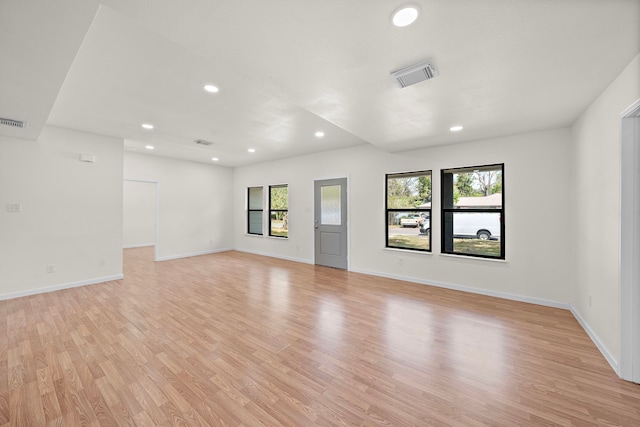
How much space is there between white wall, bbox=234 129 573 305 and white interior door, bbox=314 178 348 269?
18 cm

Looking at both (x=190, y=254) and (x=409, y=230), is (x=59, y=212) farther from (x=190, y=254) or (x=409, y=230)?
(x=409, y=230)

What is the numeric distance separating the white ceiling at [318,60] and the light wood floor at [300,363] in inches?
97.3

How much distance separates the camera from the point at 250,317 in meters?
3.11

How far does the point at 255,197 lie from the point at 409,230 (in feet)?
15.9

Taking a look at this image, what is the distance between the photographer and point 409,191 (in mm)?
4848

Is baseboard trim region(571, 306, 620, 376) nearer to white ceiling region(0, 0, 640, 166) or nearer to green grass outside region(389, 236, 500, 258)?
green grass outside region(389, 236, 500, 258)

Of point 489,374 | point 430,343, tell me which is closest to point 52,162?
point 430,343

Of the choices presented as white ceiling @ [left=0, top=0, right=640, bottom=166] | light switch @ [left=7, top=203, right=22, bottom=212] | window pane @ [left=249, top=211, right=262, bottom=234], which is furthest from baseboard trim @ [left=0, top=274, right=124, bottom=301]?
window pane @ [left=249, top=211, right=262, bottom=234]

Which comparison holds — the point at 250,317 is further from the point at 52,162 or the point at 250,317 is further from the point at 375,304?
the point at 52,162

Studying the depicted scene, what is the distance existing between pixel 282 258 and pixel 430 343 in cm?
479

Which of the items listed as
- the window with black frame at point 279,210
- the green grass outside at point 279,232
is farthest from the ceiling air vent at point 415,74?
the green grass outside at point 279,232

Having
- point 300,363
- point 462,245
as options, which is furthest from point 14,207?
point 462,245

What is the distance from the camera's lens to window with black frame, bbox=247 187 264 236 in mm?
7652

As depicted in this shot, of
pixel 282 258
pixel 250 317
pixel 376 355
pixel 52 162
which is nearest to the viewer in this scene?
pixel 376 355
